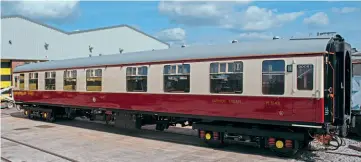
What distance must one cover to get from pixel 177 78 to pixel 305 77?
170 inches

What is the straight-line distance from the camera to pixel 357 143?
12062 mm

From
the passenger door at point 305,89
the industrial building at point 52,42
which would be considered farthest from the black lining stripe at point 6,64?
the passenger door at point 305,89

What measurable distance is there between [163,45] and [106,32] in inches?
384

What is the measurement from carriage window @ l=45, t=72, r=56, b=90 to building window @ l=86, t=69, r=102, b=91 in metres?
3.34

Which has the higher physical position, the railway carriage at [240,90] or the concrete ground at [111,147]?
the railway carriage at [240,90]

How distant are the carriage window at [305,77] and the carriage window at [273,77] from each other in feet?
1.37

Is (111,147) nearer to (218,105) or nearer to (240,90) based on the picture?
(218,105)

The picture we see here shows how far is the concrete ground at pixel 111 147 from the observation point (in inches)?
409

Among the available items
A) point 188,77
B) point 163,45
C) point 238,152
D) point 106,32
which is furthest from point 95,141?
point 163,45

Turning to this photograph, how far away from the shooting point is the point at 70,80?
1714 cm

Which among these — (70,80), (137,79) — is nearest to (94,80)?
(70,80)

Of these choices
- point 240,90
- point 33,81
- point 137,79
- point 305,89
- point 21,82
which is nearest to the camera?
point 305,89

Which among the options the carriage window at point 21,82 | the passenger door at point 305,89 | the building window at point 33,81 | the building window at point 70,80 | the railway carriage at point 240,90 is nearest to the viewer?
the passenger door at point 305,89

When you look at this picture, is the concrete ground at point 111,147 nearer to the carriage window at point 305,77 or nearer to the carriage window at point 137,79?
the carriage window at point 137,79
